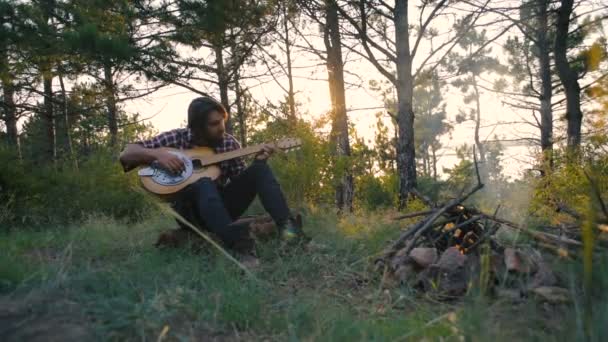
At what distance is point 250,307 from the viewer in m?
1.86

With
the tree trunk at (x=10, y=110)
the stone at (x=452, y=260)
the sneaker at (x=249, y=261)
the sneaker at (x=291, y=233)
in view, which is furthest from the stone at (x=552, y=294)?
the tree trunk at (x=10, y=110)

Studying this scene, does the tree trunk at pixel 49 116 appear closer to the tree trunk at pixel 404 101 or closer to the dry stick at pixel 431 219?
the tree trunk at pixel 404 101

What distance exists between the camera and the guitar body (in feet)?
11.0

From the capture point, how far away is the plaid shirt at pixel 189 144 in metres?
3.65

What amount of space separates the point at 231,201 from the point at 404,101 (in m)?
4.54

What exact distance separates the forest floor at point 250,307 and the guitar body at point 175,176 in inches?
19.6

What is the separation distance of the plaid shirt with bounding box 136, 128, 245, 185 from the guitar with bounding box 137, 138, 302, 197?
0.28 ft

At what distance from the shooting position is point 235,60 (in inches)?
402

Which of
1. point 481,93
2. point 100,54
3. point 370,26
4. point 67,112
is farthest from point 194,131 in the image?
point 481,93

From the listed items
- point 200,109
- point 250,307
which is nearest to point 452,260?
point 250,307

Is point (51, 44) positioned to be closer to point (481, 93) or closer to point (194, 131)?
point (194, 131)

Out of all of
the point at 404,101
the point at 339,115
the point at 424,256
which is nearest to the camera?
the point at 424,256

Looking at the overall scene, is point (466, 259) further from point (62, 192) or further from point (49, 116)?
point (49, 116)

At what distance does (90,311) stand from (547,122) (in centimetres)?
1177
